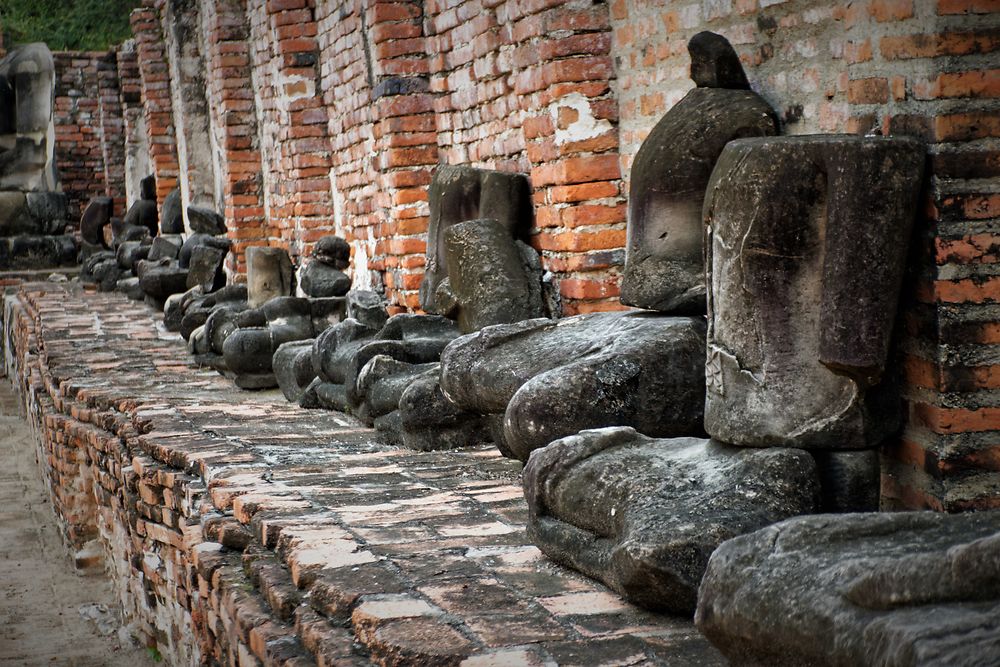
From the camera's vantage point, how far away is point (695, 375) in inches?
139

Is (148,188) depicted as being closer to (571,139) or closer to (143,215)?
(143,215)

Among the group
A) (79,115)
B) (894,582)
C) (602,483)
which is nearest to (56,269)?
(79,115)

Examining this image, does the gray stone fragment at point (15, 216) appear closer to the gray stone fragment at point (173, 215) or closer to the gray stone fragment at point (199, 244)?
the gray stone fragment at point (173, 215)

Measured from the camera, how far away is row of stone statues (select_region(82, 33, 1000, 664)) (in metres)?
2.09

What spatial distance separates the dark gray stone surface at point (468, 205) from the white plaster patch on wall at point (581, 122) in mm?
481

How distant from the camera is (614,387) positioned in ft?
11.4

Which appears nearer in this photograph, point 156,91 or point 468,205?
point 468,205

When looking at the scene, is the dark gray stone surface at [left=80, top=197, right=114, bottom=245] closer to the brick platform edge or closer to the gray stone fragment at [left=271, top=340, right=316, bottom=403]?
the brick platform edge

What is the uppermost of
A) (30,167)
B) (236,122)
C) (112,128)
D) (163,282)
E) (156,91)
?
(112,128)

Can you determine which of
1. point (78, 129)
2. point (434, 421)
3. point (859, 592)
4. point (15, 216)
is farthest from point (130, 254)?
point (859, 592)

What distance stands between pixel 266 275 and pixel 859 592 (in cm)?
658

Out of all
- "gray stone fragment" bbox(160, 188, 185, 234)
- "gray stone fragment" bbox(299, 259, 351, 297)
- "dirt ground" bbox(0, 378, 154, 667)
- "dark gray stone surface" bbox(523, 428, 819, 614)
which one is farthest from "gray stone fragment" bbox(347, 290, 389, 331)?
"gray stone fragment" bbox(160, 188, 185, 234)

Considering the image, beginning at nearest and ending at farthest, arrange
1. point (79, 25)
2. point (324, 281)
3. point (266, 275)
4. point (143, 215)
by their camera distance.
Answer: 1. point (324, 281)
2. point (266, 275)
3. point (143, 215)
4. point (79, 25)

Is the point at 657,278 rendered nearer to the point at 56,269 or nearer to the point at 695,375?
the point at 695,375
